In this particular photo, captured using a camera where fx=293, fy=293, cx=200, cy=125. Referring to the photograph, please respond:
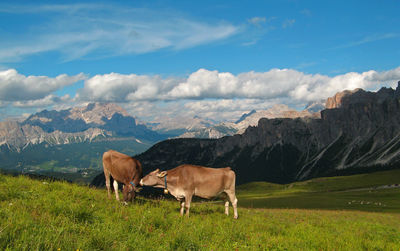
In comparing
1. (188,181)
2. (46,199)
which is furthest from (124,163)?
(46,199)

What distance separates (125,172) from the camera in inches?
747

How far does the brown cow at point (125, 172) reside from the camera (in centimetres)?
1786

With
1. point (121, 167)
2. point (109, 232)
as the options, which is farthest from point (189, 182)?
point (109, 232)

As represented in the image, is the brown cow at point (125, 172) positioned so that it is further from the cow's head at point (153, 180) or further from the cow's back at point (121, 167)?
the cow's head at point (153, 180)

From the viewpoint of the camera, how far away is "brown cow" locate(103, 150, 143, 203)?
17.9 m

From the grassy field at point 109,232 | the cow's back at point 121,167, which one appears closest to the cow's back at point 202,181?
the cow's back at point 121,167

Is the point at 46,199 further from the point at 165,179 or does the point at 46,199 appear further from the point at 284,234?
the point at 284,234

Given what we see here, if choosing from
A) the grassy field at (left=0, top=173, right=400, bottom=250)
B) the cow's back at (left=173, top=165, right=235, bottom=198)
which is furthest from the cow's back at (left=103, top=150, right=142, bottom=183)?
the grassy field at (left=0, top=173, right=400, bottom=250)

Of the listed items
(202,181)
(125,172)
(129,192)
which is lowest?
(129,192)

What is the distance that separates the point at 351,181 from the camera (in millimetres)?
181625

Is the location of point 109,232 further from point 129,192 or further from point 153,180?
point 153,180

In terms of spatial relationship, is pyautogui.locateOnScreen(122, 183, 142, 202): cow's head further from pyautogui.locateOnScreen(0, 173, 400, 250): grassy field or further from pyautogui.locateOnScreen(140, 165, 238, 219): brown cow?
pyautogui.locateOnScreen(0, 173, 400, 250): grassy field

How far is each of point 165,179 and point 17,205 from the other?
8.74 meters

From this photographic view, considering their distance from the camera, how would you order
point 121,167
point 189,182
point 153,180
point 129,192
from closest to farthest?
point 129,192 → point 189,182 → point 153,180 → point 121,167
